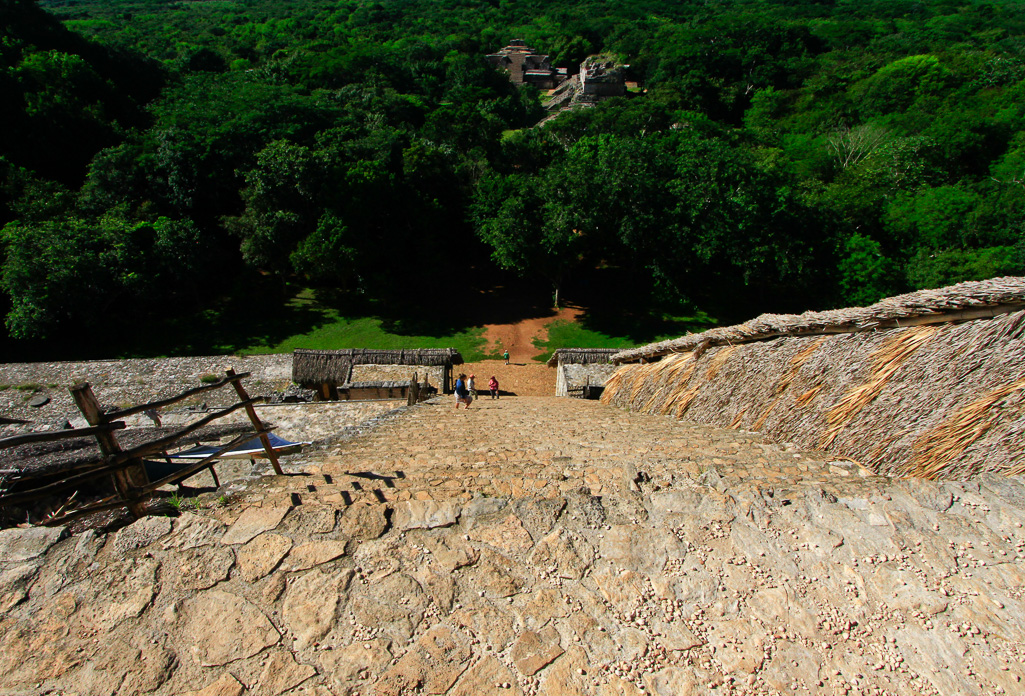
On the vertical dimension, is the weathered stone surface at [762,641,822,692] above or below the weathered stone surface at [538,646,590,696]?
below

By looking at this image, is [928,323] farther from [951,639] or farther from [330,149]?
[330,149]

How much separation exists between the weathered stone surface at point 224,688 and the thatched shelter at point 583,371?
578 inches

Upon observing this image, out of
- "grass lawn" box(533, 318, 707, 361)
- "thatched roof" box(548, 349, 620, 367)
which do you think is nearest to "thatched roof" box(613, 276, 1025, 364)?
"thatched roof" box(548, 349, 620, 367)

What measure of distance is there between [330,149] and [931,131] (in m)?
42.4

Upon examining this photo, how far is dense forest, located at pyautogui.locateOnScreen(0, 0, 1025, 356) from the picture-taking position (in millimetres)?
25453

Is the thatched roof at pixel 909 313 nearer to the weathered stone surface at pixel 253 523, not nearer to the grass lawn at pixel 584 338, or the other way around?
the weathered stone surface at pixel 253 523

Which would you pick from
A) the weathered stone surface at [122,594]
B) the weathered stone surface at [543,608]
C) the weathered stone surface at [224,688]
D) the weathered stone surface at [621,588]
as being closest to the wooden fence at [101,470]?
the weathered stone surface at [122,594]

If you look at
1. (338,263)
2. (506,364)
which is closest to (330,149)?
(338,263)

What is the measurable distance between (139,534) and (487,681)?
8.03 ft

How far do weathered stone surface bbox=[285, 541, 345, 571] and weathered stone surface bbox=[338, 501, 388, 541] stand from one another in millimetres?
106

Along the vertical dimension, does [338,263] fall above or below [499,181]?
below

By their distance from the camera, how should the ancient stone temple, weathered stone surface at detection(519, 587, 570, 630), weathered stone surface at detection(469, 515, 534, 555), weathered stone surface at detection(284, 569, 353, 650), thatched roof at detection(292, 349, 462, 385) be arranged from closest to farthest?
weathered stone surface at detection(284, 569, 353, 650) → weathered stone surface at detection(519, 587, 570, 630) → weathered stone surface at detection(469, 515, 534, 555) → thatched roof at detection(292, 349, 462, 385) → the ancient stone temple

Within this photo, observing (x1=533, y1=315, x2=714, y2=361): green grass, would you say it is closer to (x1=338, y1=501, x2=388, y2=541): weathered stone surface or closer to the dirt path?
the dirt path

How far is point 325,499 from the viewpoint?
3855 millimetres
